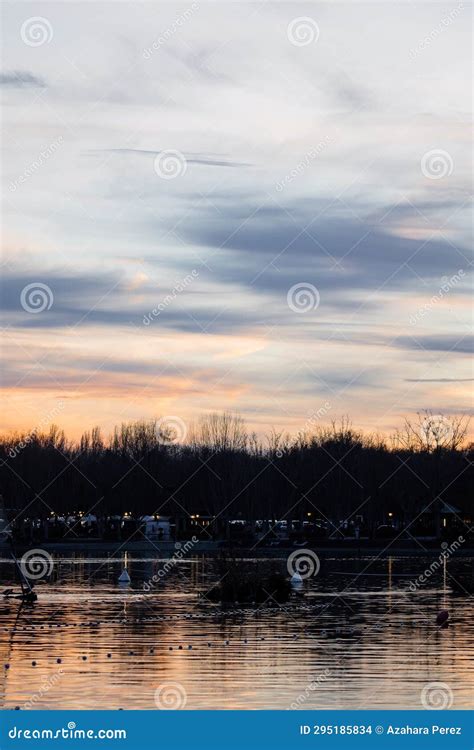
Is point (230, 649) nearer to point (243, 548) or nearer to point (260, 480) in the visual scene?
point (243, 548)

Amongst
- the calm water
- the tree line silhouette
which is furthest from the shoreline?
the calm water

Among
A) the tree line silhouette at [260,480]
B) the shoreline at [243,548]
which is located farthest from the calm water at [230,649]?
the tree line silhouette at [260,480]

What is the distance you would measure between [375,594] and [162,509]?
249ft

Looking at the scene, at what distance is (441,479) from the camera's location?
349 feet

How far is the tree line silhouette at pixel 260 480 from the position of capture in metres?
105

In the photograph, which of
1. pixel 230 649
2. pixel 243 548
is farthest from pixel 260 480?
pixel 230 649

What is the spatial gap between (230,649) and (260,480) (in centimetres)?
8473

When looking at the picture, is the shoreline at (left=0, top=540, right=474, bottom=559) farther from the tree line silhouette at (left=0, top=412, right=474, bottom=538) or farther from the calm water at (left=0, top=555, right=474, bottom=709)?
the calm water at (left=0, top=555, right=474, bottom=709)

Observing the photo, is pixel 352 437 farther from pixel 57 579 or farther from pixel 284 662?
pixel 284 662

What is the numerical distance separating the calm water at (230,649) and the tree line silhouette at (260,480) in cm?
5908

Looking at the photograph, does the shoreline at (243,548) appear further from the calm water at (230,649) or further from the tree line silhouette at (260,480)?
the calm water at (230,649)
